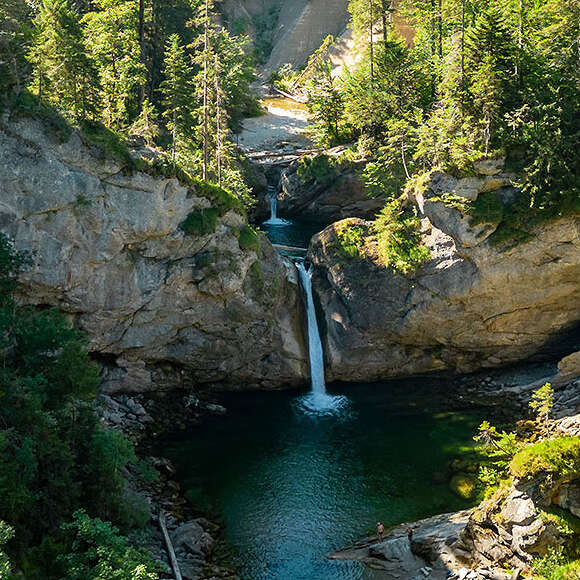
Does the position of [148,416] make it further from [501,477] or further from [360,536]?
[501,477]

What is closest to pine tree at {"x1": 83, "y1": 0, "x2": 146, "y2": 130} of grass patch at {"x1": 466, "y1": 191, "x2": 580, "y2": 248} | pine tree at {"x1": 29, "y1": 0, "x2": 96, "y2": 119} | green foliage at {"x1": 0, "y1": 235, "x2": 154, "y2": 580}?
pine tree at {"x1": 29, "y1": 0, "x2": 96, "y2": 119}

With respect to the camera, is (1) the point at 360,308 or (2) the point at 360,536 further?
(1) the point at 360,308

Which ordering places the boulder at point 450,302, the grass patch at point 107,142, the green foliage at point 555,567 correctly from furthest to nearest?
the boulder at point 450,302 → the grass patch at point 107,142 → the green foliage at point 555,567

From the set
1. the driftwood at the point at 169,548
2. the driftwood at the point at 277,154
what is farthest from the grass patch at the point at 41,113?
the driftwood at the point at 277,154

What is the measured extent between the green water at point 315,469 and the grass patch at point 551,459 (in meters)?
6.30

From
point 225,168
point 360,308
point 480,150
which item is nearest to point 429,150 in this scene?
point 480,150

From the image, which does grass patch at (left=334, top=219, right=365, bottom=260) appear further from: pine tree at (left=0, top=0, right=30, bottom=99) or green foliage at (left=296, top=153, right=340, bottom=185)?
pine tree at (left=0, top=0, right=30, bottom=99)

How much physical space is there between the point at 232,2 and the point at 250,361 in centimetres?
7278

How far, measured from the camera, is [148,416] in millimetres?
30203

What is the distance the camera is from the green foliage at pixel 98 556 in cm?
1418

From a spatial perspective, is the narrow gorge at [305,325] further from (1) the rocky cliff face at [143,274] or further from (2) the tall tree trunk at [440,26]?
(2) the tall tree trunk at [440,26]

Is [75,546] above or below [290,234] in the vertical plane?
below

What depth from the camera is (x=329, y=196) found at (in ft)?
155

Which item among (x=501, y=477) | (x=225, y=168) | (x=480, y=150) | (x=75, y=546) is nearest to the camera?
(x=75, y=546)
